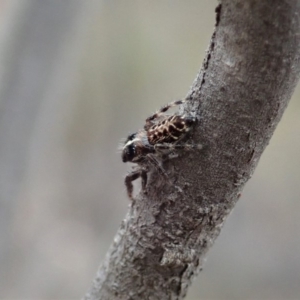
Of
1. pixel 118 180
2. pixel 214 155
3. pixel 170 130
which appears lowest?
pixel 214 155

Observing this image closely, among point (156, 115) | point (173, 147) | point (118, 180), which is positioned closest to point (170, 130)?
point (173, 147)

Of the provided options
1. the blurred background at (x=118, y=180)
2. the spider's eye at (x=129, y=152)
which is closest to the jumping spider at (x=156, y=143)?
the spider's eye at (x=129, y=152)

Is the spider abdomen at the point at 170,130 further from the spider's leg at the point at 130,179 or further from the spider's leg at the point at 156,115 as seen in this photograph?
the spider's leg at the point at 130,179

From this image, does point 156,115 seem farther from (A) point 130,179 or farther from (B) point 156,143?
(B) point 156,143

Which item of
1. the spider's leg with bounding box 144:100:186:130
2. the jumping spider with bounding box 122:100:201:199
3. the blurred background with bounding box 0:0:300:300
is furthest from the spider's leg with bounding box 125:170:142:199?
the blurred background with bounding box 0:0:300:300

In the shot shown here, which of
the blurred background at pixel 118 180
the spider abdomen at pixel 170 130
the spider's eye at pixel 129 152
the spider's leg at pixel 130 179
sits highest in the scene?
the blurred background at pixel 118 180

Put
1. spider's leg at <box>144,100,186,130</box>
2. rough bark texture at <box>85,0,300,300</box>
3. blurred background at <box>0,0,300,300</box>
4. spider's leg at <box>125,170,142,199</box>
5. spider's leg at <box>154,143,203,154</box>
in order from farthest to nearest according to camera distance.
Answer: blurred background at <box>0,0,300,300</box>, spider's leg at <box>125,170,142,199</box>, spider's leg at <box>144,100,186,130</box>, spider's leg at <box>154,143,203,154</box>, rough bark texture at <box>85,0,300,300</box>

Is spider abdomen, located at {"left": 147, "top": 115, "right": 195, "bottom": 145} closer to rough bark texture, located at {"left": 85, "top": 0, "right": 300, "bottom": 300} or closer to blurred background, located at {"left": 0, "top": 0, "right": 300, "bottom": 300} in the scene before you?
rough bark texture, located at {"left": 85, "top": 0, "right": 300, "bottom": 300}
